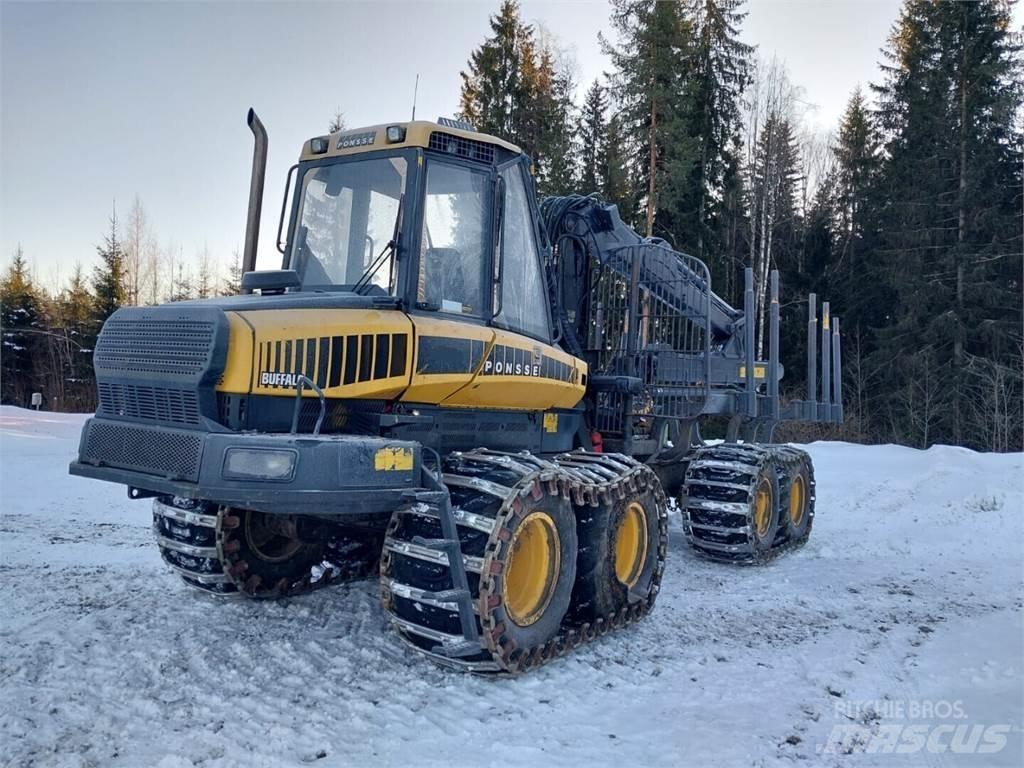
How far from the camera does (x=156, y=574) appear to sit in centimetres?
630

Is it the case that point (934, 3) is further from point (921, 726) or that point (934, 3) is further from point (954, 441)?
point (921, 726)

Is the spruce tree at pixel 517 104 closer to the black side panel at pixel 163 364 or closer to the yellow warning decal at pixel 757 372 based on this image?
the yellow warning decal at pixel 757 372

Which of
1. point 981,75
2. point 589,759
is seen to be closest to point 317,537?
point 589,759

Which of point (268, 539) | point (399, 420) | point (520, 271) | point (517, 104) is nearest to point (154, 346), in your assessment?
point (399, 420)

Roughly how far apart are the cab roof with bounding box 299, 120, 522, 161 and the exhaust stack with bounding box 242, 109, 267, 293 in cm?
57

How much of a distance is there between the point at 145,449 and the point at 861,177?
31.9m

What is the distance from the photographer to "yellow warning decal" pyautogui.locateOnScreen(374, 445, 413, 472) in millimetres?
3887

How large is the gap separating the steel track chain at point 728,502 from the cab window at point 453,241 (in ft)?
12.5

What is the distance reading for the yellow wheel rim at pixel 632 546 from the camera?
556 cm

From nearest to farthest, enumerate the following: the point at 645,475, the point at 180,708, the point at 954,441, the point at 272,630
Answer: the point at 180,708 → the point at 272,630 → the point at 645,475 → the point at 954,441

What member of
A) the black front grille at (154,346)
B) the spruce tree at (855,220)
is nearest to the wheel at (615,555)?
the black front grille at (154,346)

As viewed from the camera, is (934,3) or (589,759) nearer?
(589,759)

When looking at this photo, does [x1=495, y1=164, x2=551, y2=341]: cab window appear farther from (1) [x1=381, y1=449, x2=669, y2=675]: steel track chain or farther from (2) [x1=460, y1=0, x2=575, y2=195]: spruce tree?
(2) [x1=460, y1=0, x2=575, y2=195]: spruce tree

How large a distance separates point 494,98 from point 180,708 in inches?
951
